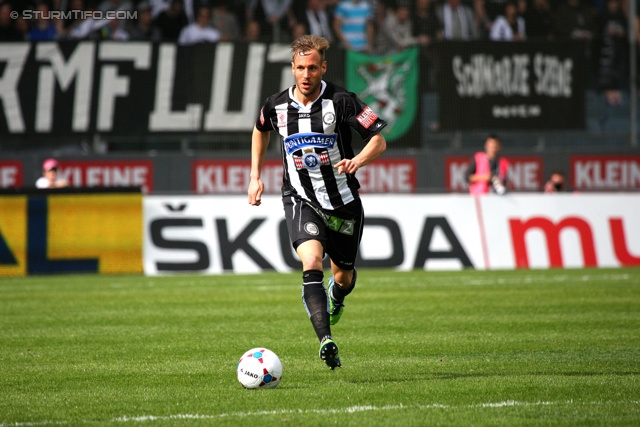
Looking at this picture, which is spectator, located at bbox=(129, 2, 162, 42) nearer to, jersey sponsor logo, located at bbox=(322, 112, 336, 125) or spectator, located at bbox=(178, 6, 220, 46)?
spectator, located at bbox=(178, 6, 220, 46)

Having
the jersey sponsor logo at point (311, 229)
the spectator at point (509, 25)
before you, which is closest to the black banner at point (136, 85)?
the spectator at point (509, 25)

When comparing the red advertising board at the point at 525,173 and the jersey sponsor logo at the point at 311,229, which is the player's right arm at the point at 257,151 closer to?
the jersey sponsor logo at the point at 311,229

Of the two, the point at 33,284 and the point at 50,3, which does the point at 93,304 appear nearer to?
the point at 33,284

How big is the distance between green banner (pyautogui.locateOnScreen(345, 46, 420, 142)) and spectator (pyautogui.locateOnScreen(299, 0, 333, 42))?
793 millimetres

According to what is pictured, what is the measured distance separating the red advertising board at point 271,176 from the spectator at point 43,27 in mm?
4132

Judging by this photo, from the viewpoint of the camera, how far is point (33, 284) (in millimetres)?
15328

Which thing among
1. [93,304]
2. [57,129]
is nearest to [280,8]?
[57,129]

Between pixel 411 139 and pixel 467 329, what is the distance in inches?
474

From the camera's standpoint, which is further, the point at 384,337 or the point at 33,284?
the point at 33,284

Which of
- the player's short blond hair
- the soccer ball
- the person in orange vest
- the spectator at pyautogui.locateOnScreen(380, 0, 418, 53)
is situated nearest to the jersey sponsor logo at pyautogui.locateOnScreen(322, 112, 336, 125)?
the player's short blond hair

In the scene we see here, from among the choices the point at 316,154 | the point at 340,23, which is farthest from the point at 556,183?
the point at 316,154

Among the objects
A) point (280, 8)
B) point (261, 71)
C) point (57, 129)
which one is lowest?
point (57, 129)

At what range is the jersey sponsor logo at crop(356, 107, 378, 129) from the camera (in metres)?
7.18

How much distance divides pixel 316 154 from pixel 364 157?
525mm
